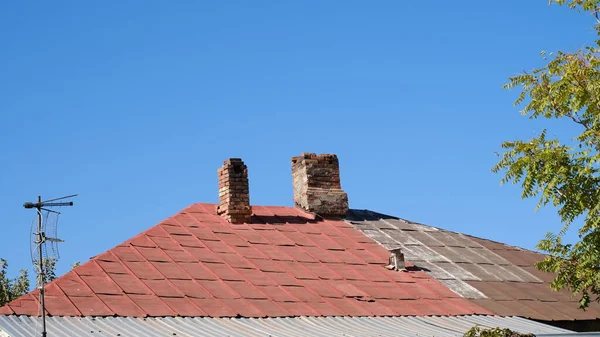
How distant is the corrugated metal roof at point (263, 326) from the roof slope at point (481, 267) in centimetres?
104

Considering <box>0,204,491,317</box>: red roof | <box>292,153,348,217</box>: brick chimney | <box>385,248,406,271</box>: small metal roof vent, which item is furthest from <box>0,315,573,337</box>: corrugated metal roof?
<box>292,153,348,217</box>: brick chimney

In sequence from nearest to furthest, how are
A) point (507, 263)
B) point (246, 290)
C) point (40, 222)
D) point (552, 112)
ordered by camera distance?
point (40, 222) < point (246, 290) < point (552, 112) < point (507, 263)

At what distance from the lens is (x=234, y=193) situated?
18.3 m

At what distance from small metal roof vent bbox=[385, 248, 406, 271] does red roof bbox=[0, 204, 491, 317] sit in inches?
7.5

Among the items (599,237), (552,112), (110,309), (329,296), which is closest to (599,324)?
(599,237)

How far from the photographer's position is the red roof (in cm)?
1343

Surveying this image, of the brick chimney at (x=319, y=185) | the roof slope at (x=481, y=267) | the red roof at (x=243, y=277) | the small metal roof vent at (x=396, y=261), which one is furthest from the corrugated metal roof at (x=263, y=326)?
the brick chimney at (x=319, y=185)

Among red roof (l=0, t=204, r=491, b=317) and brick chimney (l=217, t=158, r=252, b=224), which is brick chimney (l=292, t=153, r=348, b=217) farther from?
brick chimney (l=217, t=158, r=252, b=224)

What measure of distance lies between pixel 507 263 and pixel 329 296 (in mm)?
5481

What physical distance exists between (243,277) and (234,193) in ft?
10.5

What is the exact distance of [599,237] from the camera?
15055 mm

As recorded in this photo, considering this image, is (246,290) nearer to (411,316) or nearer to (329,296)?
(329,296)

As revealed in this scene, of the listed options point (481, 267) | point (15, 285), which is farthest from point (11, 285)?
point (481, 267)

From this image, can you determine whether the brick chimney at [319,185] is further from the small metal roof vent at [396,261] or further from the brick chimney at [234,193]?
the small metal roof vent at [396,261]
